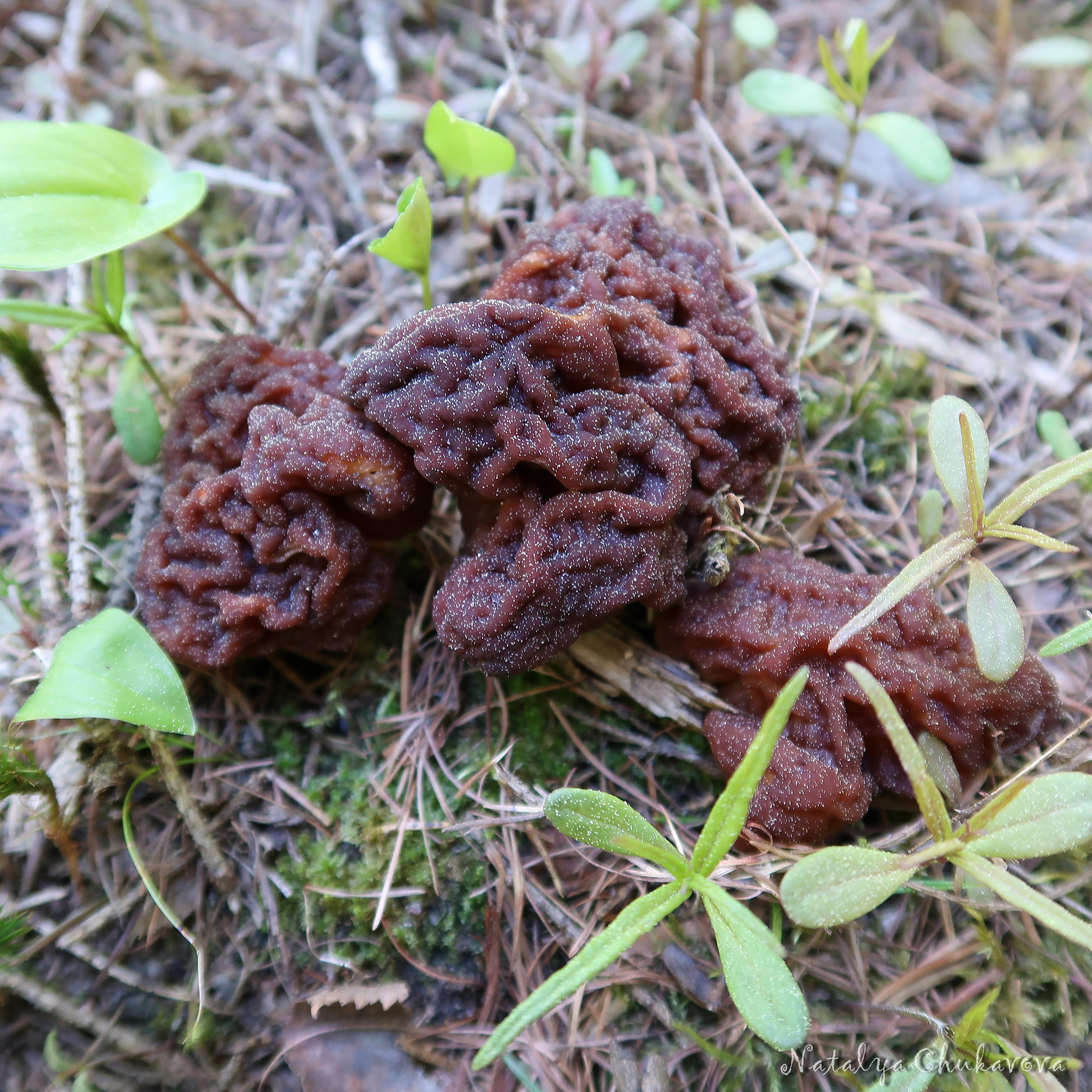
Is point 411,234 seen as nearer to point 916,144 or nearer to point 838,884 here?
point 916,144

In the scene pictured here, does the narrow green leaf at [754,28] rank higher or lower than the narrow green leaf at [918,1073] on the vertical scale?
higher

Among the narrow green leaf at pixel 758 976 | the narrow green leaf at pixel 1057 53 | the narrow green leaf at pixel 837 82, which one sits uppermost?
the narrow green leaf at pixel 1057 53

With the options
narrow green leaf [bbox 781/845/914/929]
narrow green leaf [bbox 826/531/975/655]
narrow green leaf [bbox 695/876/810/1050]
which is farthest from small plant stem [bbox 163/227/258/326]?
narrow green leaf [bbox 781/845/914/929]

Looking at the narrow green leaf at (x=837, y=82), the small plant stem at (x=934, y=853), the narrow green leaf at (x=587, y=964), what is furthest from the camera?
the narrow green leaf at (x=837, y=82)

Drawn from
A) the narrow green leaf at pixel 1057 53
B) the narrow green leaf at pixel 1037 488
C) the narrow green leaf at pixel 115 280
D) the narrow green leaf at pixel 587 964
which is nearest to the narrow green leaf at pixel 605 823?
the narrow green leaf at pixel 587 964

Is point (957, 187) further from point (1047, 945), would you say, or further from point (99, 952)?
point (99, 952)

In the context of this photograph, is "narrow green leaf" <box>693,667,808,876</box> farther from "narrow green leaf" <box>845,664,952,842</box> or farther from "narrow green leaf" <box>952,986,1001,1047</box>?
"narrow green leaf" <box>952,986,1001,1047</box>

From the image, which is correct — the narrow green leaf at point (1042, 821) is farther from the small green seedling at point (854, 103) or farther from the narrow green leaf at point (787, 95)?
the narrow green leaf at point (787, 95)
